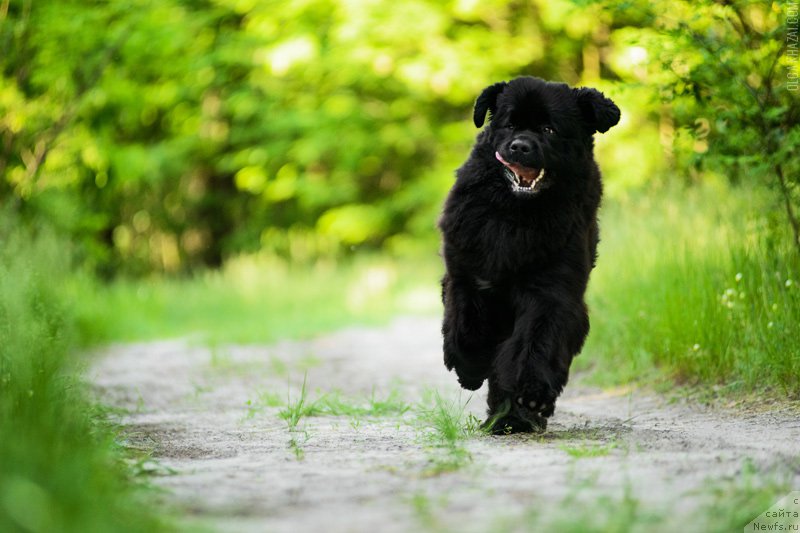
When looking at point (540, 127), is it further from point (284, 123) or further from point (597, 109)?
point (284, 123)

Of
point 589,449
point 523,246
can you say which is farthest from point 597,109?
point 589,449

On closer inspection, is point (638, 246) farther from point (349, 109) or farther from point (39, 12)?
point (349, 109)

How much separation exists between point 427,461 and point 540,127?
2.02 metres

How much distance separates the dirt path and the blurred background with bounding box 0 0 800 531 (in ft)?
1.29

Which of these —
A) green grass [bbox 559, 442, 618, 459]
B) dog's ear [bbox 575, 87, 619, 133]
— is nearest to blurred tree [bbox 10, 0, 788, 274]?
dog's ear [bbox 575, 87, 619, 133]

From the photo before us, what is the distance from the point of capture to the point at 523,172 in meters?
5.00

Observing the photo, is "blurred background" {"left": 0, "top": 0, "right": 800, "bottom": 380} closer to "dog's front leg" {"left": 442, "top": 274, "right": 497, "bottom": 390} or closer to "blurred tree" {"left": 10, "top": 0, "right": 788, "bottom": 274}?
"blurred tree" {"left": 10, "top": 0, "right": 788, "bottom": 274}

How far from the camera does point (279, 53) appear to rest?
59.3 ft

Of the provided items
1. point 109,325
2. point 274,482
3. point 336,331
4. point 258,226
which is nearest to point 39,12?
point 109,325

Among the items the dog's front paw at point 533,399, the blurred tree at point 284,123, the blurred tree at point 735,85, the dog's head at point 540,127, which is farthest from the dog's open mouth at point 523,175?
the blurred tree at point 284,123

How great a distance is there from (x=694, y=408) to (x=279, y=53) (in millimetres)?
13493

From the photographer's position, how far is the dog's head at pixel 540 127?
4.98 meters

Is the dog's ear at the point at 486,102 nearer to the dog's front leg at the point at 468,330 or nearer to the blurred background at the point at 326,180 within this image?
the dog's front leg at the point at 468,330

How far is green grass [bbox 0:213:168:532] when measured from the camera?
2660 mm
